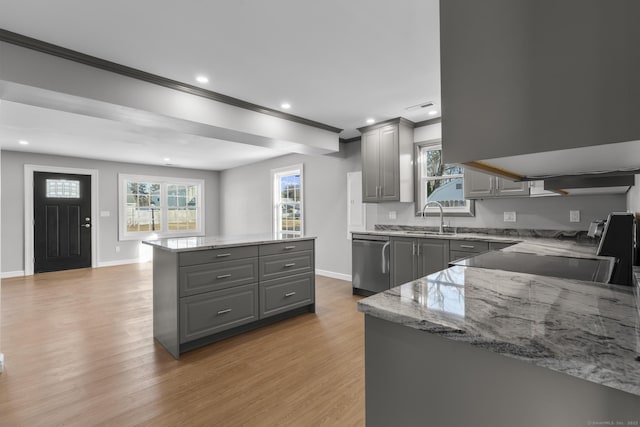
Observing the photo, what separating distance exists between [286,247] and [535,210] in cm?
284

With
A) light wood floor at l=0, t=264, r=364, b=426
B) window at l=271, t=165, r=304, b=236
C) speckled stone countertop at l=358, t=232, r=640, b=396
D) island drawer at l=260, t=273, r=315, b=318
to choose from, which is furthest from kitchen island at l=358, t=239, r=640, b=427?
window at l=271, t=165, r=304, b=236

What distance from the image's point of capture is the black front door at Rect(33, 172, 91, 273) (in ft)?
19.7

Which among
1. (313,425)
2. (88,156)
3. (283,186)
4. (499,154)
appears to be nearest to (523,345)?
(499,154)

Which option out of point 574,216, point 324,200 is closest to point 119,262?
point 324,200

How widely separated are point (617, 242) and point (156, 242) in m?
3.19

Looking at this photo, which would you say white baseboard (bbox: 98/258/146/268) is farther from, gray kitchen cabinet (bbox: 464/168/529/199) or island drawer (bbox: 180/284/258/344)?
gray kitchen cabinet (bbox: 464/168/529/199)

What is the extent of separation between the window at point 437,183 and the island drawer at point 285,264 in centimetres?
189

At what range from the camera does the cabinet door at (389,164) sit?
→ 13.7ft

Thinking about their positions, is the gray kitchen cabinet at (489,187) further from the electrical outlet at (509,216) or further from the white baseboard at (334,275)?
the white baseboard at (334,275)

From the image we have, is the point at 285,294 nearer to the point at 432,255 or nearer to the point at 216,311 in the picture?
the point at 216,311

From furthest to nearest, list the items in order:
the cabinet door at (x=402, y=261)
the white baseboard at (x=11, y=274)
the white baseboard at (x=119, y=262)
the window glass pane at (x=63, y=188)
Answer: the white baseboard at (x=119, y=262) < the window glass pane at (x=63, y=188) < the white baseboard at (x=11, y=274) < the cabinet door at (x=402, y=261)

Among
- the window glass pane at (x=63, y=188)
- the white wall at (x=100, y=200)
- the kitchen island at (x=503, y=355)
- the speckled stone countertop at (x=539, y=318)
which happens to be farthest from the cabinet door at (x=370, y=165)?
the window glass pane at (x=63, y=188)

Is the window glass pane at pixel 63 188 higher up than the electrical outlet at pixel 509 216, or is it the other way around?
the window glass pane at pixel 63 188

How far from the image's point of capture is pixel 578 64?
634 mm
